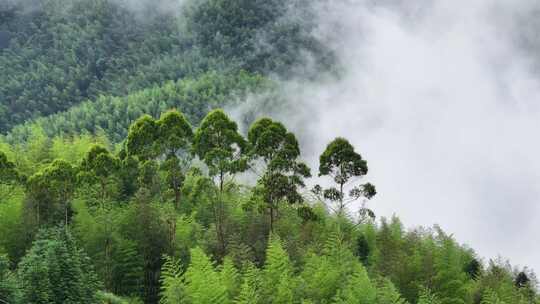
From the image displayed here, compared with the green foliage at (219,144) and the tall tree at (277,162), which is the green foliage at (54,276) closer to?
the green foliage at (219,144)

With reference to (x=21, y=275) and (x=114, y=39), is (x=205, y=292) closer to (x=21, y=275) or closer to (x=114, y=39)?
(x=21, y=275)

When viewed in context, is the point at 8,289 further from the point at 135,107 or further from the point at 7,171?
the point at 135,107

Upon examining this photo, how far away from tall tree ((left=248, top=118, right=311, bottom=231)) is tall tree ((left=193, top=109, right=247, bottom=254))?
92 centimetres

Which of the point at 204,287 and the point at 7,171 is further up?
the point at 7,171

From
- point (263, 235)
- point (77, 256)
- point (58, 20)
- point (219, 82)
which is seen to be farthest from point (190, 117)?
point (77, 256)

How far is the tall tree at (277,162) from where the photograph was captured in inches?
1426

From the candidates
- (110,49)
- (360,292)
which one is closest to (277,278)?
(360,292)

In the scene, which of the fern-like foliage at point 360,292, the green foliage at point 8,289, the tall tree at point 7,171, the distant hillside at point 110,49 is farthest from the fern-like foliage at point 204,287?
the distant hillside at point 110,49

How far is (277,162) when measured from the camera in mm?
36031

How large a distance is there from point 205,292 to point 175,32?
6253 inches

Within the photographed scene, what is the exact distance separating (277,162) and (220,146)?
9.39 feet

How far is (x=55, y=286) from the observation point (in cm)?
2505

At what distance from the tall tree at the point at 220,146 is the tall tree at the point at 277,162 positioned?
3.00 feet

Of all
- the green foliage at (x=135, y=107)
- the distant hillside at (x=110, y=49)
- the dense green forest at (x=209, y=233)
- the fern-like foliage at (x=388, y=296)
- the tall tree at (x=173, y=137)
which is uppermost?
the distant hillside at (x=110, y=49)
